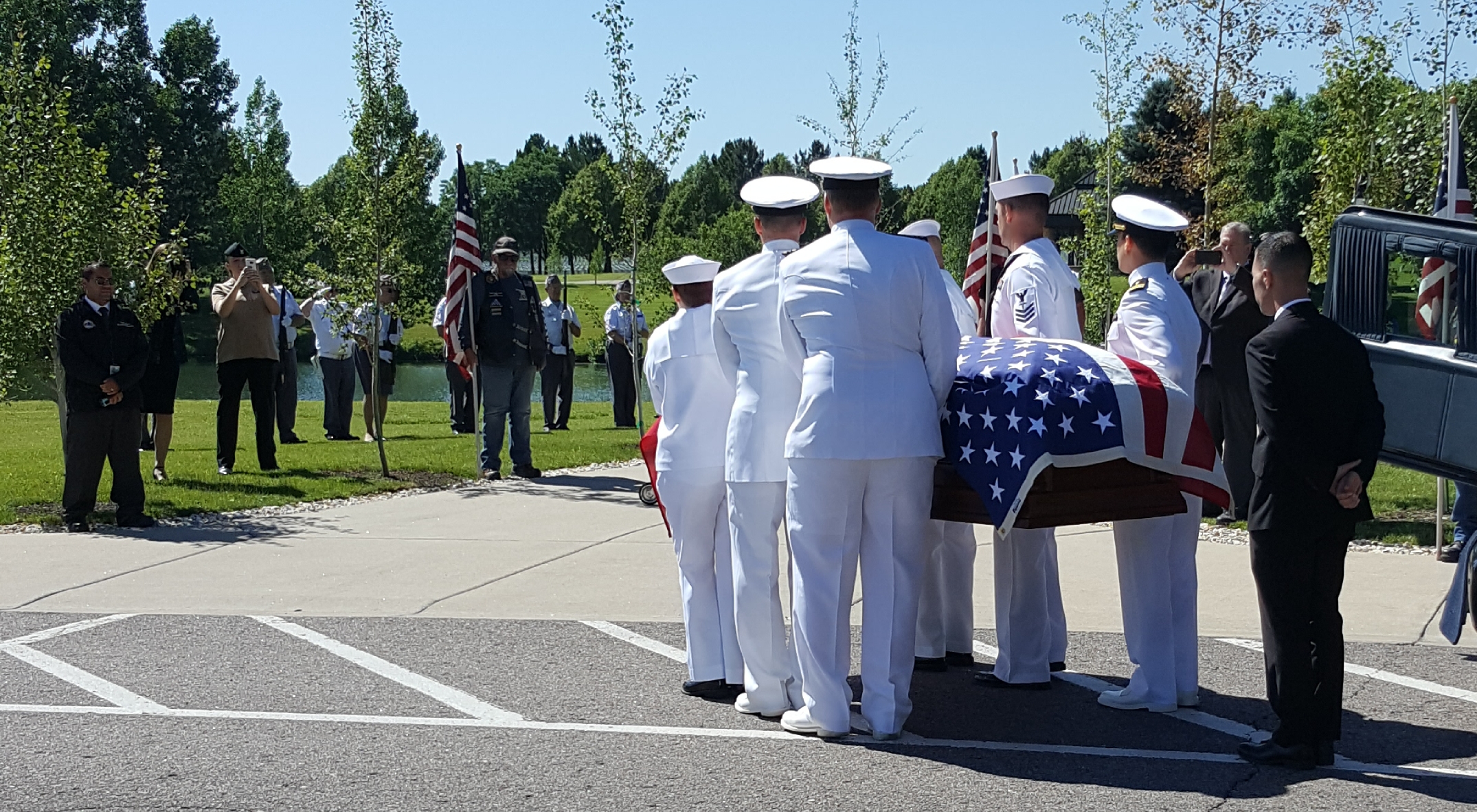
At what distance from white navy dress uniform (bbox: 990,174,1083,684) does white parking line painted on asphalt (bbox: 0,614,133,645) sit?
493 centimetres

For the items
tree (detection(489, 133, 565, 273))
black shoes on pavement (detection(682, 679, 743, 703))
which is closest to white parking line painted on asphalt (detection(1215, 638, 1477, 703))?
black shoes on pavement (detection(682, 679, 743, 703))

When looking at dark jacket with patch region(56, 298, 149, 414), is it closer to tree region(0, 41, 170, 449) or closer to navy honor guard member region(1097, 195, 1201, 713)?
tree region(0, 41, 170, 449)

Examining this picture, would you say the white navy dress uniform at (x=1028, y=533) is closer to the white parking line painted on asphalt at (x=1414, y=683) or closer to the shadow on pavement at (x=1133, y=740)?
the shadow on pavement at (x=1133, y=740)

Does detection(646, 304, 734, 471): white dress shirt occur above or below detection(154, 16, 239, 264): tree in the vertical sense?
below

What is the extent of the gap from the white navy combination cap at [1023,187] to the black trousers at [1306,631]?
205 centimetres

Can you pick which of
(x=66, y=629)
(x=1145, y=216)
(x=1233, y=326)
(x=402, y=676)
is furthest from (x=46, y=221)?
(x=1233, y=326)

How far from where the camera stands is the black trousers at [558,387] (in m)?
21.0

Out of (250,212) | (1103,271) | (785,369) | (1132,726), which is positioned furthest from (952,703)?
(250,212)

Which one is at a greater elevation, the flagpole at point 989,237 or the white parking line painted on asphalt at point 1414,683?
the flagpole at point 989,237

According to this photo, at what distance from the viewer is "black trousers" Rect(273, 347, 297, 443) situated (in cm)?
1859

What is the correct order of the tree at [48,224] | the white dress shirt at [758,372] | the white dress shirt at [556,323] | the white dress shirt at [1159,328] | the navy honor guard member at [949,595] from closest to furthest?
the white dress shirt at [758,372]
the white dress shirt at [1159,328]
the navy honor guard member at [949,595]
the tree at [48,224]
the white dress shirt at [556,323]

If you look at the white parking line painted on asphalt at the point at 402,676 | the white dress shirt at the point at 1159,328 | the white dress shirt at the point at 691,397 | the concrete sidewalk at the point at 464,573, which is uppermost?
the white dress shirt at the point at 1159,328

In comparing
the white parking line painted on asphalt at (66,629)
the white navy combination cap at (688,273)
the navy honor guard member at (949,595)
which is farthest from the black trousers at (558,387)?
the white navy combination cap at (688,273)

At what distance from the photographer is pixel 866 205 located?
6.08m
